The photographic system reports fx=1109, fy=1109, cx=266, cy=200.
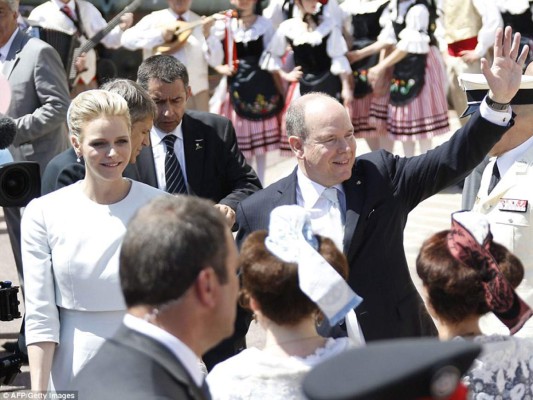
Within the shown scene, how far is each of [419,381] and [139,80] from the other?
10.8ft

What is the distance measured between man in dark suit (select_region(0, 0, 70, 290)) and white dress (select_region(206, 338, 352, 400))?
3.51m

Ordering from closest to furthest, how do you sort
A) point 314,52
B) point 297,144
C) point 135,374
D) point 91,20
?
1. point 135,374
2. point 297,144
3. point 314,52
4. point 91,20

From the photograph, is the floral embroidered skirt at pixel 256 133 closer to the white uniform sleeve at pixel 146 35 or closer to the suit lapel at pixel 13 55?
the white uniform sleeve at pixel 146 35

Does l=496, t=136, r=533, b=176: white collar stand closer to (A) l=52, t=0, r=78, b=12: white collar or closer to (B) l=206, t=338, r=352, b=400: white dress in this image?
(B) l=206, t=338, r=352, b=400: white dress

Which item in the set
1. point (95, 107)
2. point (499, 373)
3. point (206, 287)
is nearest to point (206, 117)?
point (95, 107)

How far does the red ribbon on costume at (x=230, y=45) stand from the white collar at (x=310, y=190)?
502 centimetres

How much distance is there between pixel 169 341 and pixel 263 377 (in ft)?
2.23

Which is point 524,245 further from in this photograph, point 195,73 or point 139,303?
point 195,73

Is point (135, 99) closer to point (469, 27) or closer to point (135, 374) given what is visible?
point (135, 374)

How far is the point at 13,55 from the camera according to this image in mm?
6207

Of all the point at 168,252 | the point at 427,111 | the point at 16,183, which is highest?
the point at 168,252

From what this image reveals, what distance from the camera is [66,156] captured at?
4.32 metres

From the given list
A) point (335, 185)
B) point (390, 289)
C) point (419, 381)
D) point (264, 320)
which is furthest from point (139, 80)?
point (419, 381)

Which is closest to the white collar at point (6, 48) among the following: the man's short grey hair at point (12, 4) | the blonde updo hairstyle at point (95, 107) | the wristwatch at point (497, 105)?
the man's short grey hair at point (12, 4)
